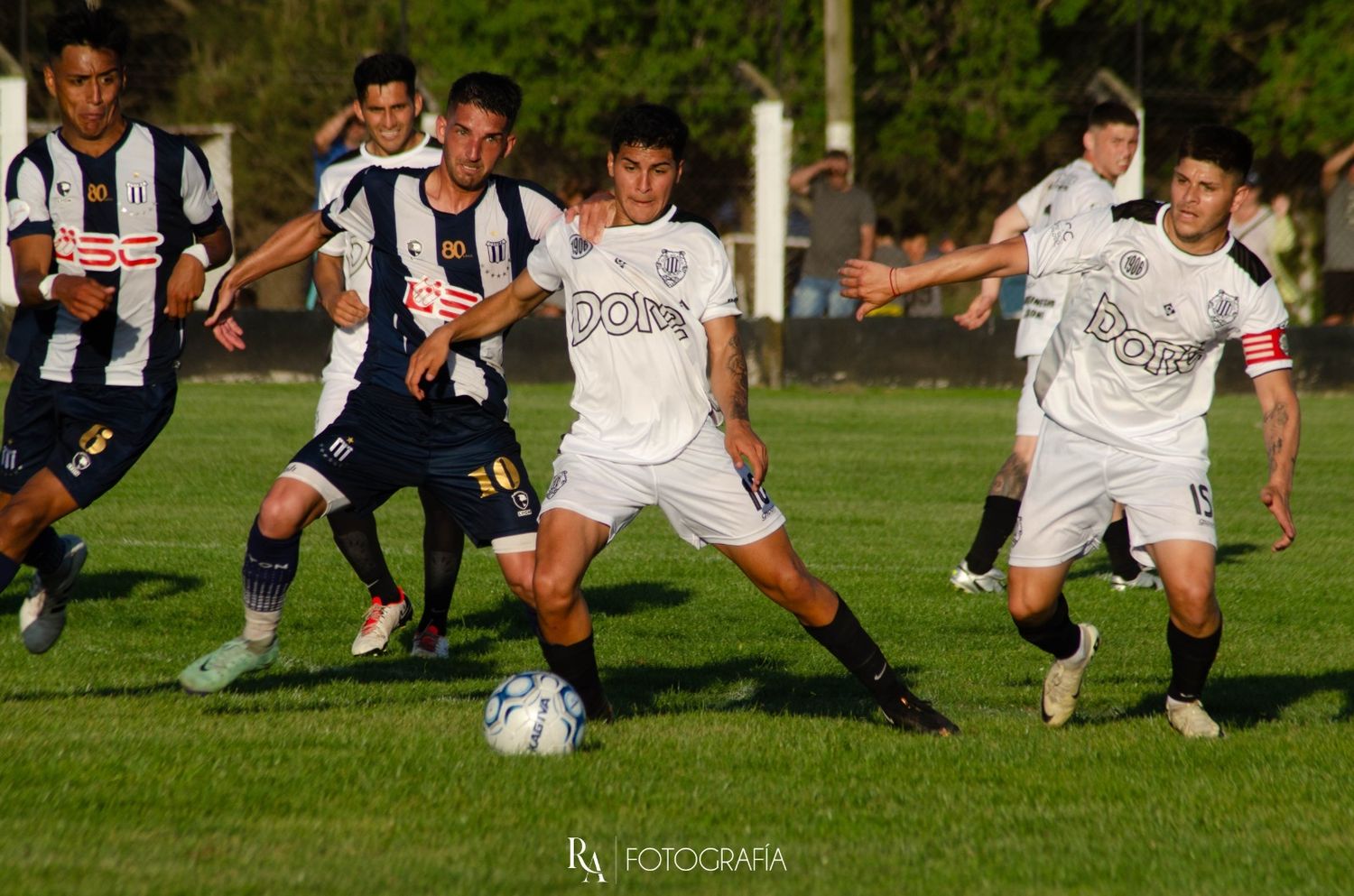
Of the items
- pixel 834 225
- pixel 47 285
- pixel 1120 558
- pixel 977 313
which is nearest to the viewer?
pixel 47 285

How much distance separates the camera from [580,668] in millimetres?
5637

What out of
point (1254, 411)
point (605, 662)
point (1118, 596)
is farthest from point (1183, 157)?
point (1254, 411)

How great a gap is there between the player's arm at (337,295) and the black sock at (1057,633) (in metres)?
2.70

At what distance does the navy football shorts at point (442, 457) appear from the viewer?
597 cm

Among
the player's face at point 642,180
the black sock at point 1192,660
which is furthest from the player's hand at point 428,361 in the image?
the black sock at point 1192,660

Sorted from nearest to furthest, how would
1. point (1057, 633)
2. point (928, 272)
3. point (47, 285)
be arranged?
point (928, 272), point (1057, 633), point (47, 285)

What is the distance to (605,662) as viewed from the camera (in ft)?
22.9

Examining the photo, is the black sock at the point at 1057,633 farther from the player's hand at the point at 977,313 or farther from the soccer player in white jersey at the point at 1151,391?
the player's hand at the point at 977,313

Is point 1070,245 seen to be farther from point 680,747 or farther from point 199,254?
point 199,254

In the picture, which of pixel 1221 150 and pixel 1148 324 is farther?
pixel 1148 324

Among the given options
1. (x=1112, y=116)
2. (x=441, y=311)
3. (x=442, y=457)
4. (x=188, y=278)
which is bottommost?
(x=442, y=457)

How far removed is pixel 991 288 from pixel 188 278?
4277mm

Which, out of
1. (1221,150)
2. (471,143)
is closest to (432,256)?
(471,143)

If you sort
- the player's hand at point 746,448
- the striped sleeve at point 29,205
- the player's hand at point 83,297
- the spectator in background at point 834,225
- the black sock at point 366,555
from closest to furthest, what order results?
the player's hand at point 746,448
the player's hand at point 83,297
the striped sleeve at point 29,205
the black sock at point 366,555
the spectator in background at point 834,225
